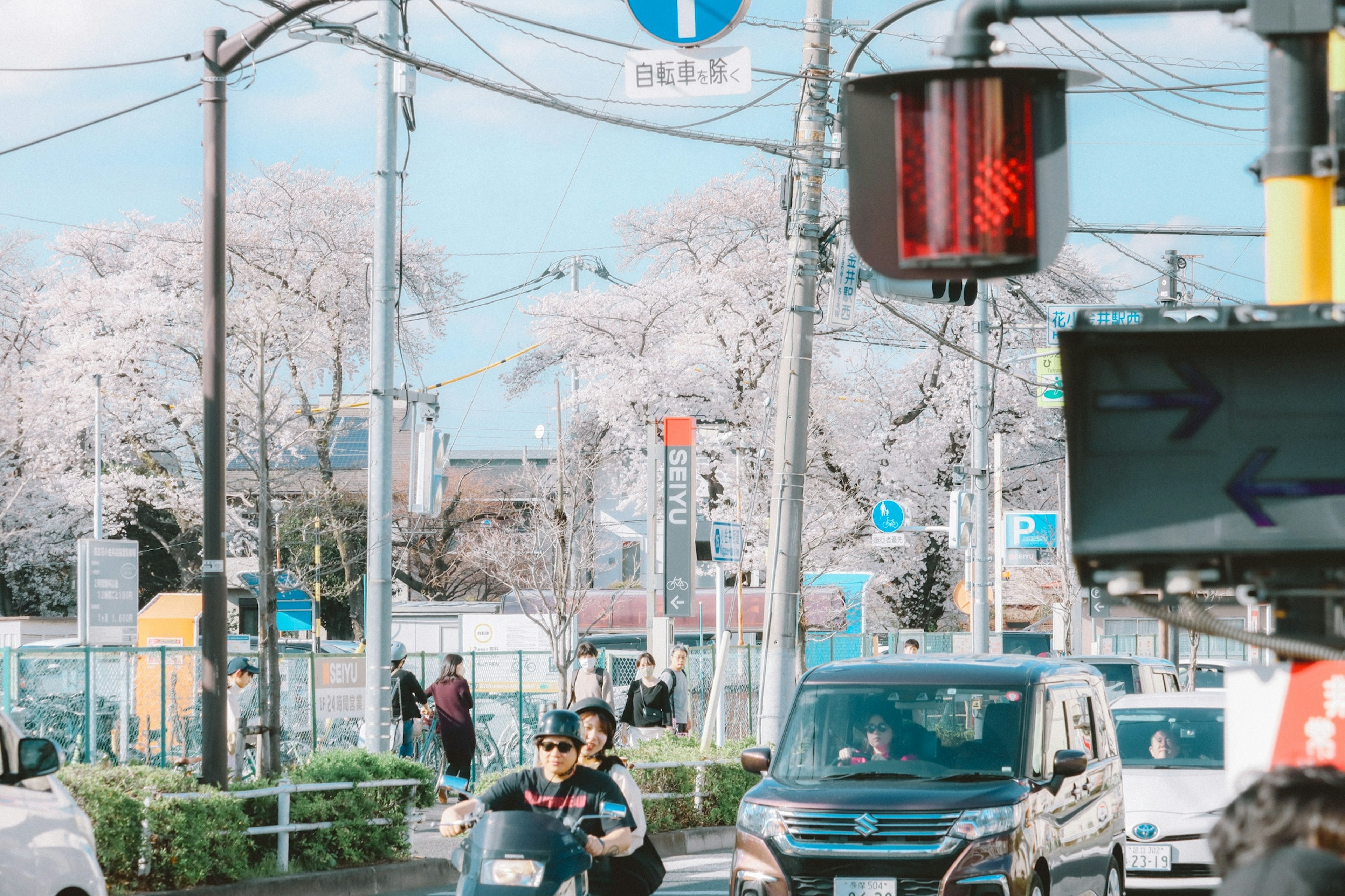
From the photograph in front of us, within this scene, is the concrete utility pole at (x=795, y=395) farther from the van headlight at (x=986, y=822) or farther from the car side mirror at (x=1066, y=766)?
the van headlight at (x=986, y=822)

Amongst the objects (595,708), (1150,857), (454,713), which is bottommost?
(1150,857)

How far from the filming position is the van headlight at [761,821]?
9.48 metres

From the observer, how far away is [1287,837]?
9.98ft

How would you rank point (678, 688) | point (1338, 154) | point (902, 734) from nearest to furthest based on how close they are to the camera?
1. point (1338, 154)
2. point (902, 734)
3. point (678, 688)

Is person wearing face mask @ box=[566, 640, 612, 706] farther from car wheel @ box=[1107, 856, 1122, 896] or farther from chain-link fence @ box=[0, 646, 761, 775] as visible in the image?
car wheel @ box=[1107, 856, 1122, 896]

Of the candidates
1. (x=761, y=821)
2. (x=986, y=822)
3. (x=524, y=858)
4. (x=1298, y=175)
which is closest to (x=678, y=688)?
(x=761, y=821)

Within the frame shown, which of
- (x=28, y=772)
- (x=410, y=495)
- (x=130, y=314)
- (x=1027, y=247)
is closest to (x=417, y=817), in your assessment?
(x=410, y=495)

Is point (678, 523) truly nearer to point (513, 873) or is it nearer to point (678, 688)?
point (678, 688)

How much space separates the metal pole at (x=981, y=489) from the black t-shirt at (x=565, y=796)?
17.8 m

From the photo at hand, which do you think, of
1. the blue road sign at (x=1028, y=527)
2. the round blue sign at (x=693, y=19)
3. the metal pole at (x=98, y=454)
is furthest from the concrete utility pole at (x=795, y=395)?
the metal pole at (x=98, y=454)

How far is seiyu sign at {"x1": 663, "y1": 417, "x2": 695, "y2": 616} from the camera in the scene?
2134 cm

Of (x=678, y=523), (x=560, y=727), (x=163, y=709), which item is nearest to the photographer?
(x=560, y=727)

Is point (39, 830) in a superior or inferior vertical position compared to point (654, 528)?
inferior

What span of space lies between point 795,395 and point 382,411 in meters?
4.29
